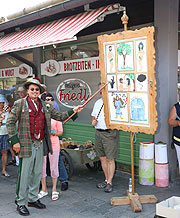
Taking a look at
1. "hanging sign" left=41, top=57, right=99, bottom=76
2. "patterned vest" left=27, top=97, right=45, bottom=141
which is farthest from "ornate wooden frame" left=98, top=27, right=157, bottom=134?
"hanging sign" left=41, top=57, right=99, bottom=76

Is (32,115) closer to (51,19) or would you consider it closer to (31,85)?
(31,85)

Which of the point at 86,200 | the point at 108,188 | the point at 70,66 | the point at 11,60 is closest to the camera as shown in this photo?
the point at 86,200

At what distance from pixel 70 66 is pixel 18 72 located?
2309 millimetres

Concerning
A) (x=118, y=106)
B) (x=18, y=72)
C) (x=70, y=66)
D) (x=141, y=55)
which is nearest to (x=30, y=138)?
(x=118, y=106)

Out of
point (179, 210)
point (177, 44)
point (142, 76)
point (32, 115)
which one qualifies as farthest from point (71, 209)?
point (177, 44)

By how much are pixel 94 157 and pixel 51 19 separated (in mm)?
3153

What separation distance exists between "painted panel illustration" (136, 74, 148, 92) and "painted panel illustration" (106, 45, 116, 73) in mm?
441

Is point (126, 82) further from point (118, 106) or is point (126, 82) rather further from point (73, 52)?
point (73, 52)

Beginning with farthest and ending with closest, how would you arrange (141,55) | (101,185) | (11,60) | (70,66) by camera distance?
(11,60) < (70,66) < (101,185) < (141,55)

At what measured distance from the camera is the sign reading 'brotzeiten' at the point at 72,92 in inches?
285

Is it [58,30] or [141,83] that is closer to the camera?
[141,83]

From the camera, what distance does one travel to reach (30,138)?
4.33 m

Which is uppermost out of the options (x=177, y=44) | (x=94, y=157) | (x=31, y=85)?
(x=177, y=44)

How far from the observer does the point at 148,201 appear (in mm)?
4676
